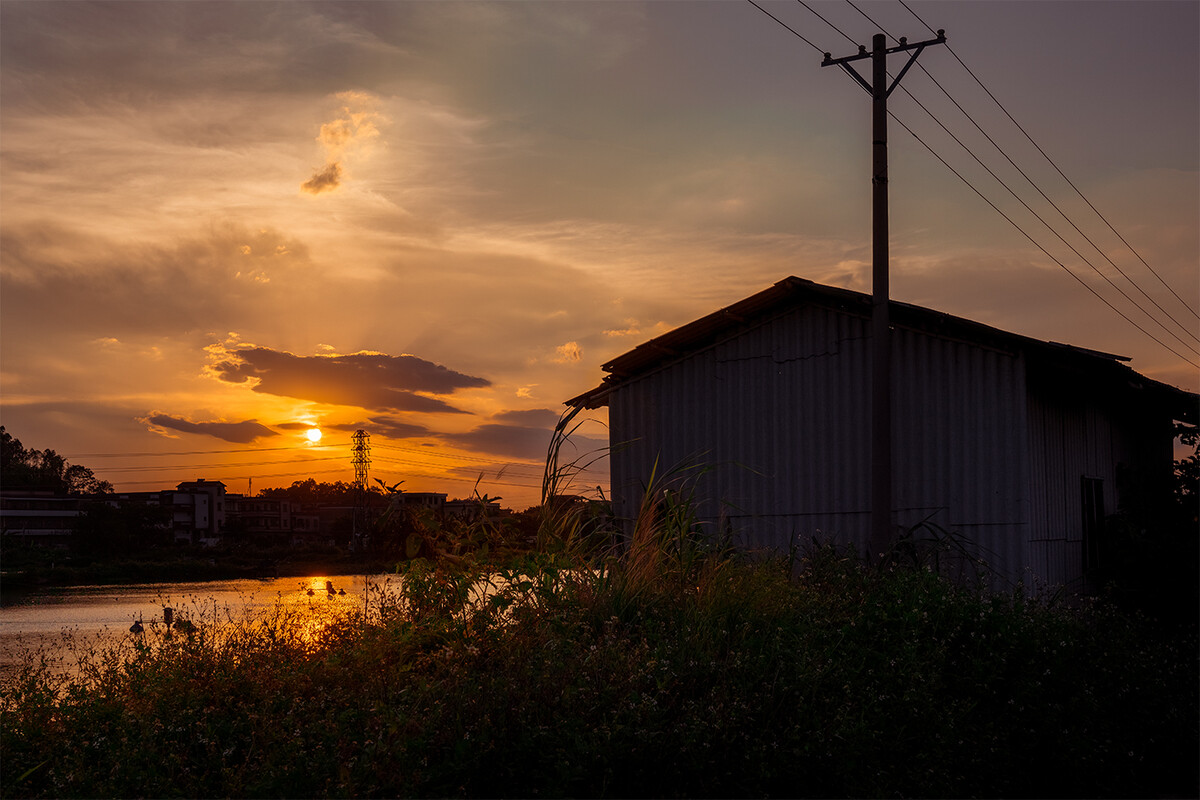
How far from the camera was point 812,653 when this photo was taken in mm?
7129

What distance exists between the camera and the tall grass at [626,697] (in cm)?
558

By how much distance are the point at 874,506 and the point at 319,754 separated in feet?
27.3

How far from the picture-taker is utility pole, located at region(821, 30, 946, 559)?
12031 mm

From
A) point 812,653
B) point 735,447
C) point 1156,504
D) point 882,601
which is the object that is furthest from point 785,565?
point 1156,504

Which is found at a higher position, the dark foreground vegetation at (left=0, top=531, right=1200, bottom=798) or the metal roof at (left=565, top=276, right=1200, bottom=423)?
the metal roof at (left=565, top=276, right=1200, bottom=423)

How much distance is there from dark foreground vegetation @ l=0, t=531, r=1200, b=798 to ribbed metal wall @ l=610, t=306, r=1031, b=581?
337 cm

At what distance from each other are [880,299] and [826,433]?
7.48ft

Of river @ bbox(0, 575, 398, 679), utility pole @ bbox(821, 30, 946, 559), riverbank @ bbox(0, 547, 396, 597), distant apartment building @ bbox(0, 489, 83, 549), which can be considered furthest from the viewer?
distant apartment building @ bbox(0, 489, 83, 549)

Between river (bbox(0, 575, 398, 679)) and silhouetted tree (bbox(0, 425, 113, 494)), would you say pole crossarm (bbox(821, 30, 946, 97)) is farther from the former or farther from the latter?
silhouetted tree (bbox(0, 425, 113, 494))

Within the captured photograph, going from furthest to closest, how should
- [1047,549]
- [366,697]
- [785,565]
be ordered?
[1047,549] < [785,565] < [366,697]

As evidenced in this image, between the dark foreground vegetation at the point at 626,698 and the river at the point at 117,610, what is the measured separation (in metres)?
0.77

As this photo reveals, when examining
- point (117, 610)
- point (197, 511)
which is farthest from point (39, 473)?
point (117, 610)

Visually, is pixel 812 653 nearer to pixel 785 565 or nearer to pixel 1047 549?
pixel 785 565

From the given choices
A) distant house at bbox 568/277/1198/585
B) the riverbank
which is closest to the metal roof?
distant house at bbox 568/277/1198/585
